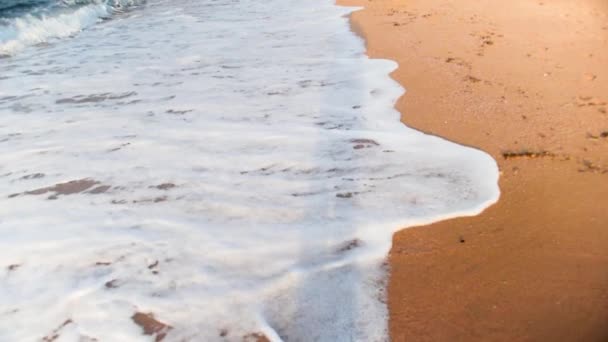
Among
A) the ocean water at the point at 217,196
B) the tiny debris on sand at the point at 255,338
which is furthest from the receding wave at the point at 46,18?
the tiny debris on sand at the point at 255,338

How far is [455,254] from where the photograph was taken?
2.23 meters

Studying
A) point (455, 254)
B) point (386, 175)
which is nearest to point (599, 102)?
point (386, 175)

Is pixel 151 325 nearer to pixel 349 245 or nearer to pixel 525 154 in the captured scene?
pixel 349 245

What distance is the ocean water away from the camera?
2102 mm

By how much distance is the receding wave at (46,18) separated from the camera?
8.27 metres

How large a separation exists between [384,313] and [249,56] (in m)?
4.53

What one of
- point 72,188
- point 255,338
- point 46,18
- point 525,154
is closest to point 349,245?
point 255,338

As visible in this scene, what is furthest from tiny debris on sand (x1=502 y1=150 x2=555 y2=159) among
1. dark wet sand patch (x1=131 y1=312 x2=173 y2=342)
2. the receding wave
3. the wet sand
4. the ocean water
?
the receding wave

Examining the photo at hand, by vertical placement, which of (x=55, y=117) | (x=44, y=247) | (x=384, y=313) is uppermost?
(x=55, y=117)

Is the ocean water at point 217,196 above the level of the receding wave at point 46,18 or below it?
below

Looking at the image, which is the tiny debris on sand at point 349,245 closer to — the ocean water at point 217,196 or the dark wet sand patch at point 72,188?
the ocean water at point 217,196

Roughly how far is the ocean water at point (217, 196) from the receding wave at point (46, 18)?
343 cm

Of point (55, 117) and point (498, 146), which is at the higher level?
point (55, 117)

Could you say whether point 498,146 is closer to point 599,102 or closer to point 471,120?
point 471,120
